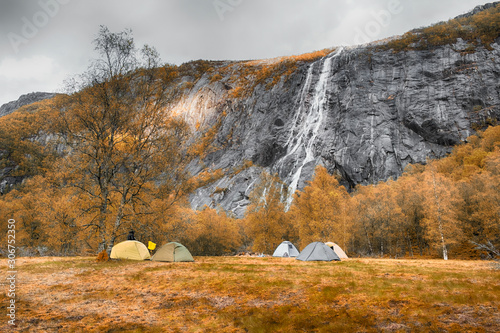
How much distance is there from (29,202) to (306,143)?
207 feet

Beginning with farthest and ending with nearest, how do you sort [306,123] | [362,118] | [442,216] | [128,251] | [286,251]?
[306,123] → [362,118] → [442,216] → [286,251] → [128,251]

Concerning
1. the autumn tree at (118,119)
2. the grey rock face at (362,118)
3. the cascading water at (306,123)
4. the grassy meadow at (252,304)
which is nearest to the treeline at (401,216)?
the grey rock face at (362,118)

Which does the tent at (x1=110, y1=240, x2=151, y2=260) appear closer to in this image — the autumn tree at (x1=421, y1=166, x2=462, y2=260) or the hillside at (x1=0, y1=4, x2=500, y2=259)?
the hillside at (x1=0, y1=4, x2=500, y2=259)

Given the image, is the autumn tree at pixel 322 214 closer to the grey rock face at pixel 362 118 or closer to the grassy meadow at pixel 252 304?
the grassy meadow at pixel 252 304

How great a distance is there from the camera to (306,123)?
81.5 meters

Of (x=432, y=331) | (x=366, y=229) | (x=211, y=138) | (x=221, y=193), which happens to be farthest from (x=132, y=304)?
(x=211, y=138)

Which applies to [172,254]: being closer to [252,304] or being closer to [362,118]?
[252,304]

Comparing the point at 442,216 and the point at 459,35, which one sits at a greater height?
the point at 459,35

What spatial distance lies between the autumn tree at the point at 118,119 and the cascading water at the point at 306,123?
49.2 m

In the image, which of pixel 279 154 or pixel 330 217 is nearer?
pixel 330 217

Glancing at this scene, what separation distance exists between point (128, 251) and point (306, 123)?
7187 centimetres

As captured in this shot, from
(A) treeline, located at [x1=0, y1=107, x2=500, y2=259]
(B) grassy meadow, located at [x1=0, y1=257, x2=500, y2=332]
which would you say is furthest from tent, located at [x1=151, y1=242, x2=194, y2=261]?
(B) grassy meadow, located at [x1=0, y1=257, x2=500, y2=332]

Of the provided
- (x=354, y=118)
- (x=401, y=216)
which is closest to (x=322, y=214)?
(x=401, y=216)

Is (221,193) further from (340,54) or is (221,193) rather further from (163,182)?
(340,54)
